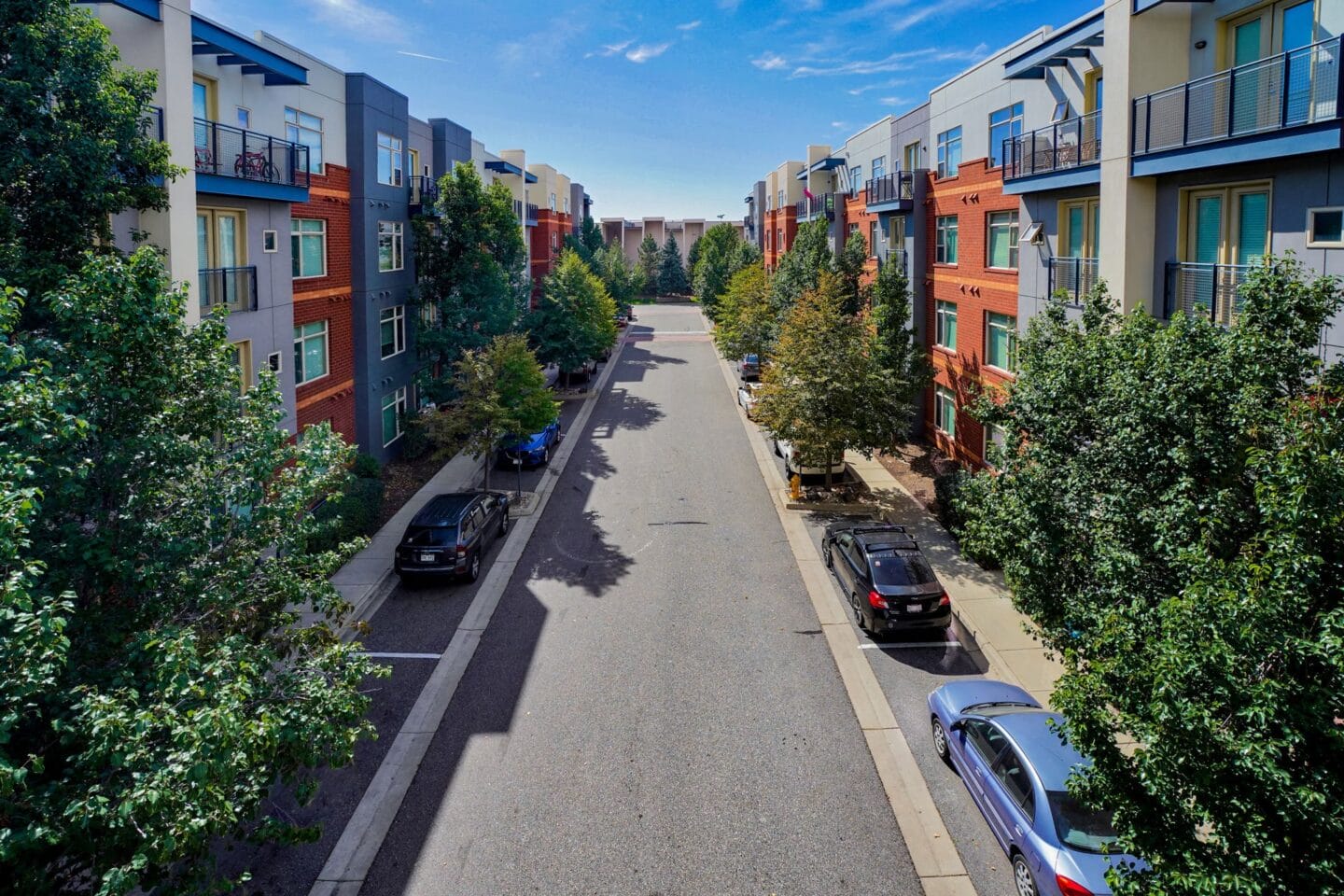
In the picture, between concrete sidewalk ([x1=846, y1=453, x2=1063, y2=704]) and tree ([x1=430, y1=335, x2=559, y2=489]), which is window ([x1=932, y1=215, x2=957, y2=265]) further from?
tree ([x1=430, y1=335, x2=559, y2=489])

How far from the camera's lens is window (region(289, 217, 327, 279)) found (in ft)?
80.3

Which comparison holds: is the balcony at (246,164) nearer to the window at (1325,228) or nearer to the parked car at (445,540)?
the parked car at (445,540)

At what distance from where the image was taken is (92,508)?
7.86 metres

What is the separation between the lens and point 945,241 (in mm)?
30281

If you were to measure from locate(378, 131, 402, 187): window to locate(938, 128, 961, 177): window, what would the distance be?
63.1ft

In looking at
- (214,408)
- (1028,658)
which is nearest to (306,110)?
(214,408)

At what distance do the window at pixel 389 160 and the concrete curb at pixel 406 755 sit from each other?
15339 mm

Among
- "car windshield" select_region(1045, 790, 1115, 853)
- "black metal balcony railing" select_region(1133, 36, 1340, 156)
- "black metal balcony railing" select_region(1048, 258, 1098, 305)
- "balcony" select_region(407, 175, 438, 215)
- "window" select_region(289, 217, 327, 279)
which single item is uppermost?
"balcony" select_region(407, 175, 438, 215)

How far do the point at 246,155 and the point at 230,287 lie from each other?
10.6 feet

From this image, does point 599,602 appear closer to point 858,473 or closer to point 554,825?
point 554,825

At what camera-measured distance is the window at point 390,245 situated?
97.1ft

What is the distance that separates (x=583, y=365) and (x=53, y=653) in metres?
38.9

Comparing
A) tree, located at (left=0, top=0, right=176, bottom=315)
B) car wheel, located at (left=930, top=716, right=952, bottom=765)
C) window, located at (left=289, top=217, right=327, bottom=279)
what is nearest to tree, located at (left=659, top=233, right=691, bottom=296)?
window, located at (left=289, top=217, right=327, bottom=279)

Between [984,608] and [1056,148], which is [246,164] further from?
[984,608]
